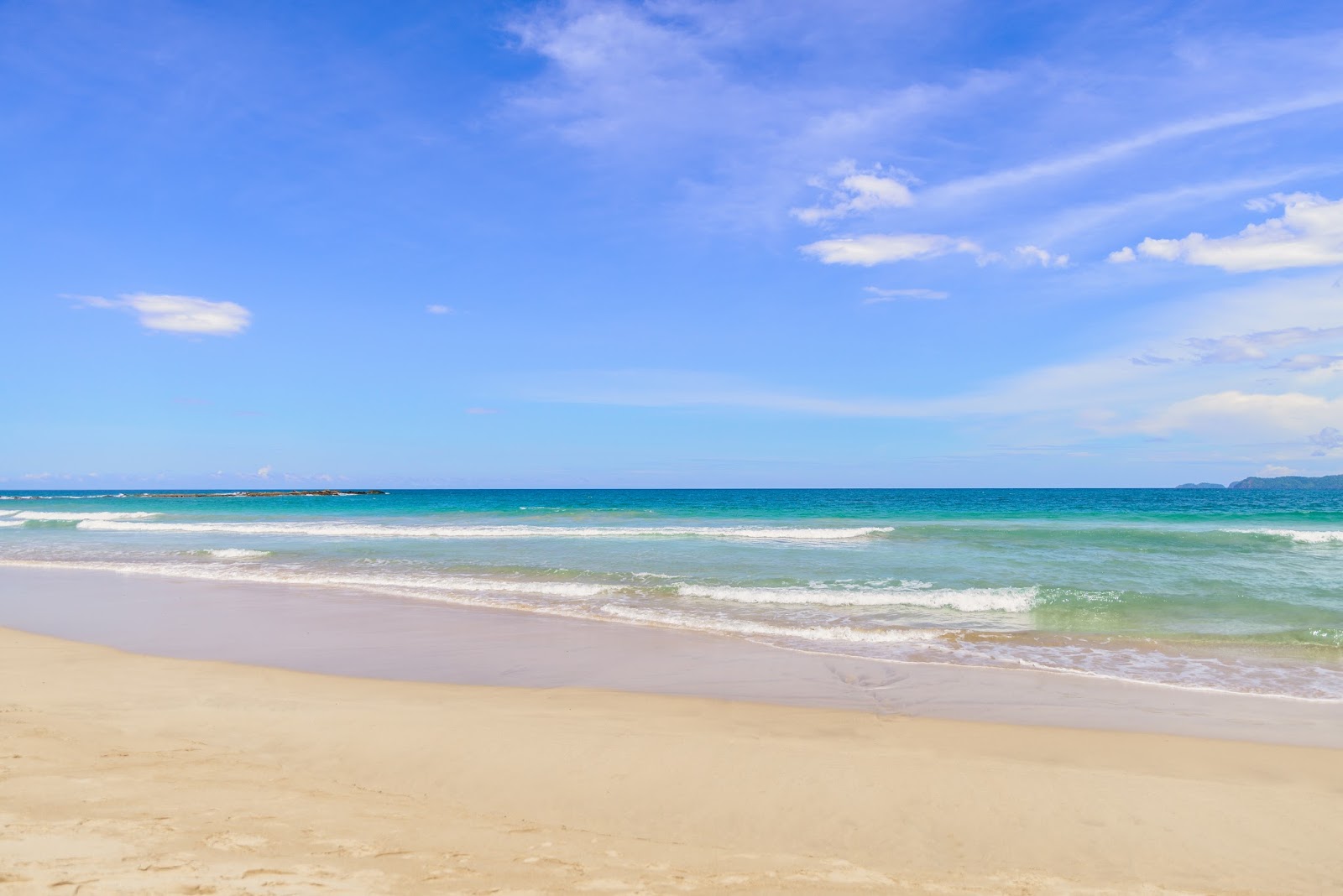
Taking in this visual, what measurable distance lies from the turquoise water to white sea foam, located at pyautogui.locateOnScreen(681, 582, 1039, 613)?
0.05 m

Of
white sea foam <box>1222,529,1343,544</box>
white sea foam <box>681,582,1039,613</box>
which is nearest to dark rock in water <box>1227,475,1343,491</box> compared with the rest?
white sea foam <box>1222,529,1343,544</box>

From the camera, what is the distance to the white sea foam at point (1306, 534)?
2541 centimetres

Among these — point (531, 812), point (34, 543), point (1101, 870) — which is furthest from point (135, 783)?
point (34, 543)

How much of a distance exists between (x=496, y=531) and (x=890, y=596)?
21.5 m

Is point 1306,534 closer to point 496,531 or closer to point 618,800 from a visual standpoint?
point 496,531

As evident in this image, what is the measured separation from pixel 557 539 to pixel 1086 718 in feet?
69.4

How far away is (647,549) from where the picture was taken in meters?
Answer: 22.4

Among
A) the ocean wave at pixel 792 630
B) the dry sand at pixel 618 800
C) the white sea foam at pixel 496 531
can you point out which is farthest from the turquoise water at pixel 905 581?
the dry sand at pixel 618 800

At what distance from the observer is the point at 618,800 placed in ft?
15.9

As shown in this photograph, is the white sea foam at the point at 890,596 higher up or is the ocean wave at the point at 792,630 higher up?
the white sea foam at the point at 890,596

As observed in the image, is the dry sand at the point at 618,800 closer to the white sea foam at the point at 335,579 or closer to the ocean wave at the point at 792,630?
the ocean wave at the point at 792,630

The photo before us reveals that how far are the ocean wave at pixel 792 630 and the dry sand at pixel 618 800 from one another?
3643 mm

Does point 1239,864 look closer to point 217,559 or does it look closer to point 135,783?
point 135,783

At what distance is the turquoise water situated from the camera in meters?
9.74
